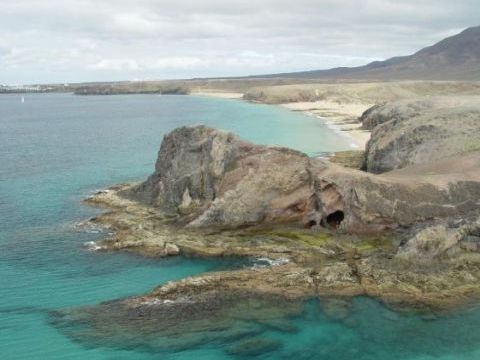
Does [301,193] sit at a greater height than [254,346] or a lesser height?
greater

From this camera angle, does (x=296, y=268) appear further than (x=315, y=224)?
No

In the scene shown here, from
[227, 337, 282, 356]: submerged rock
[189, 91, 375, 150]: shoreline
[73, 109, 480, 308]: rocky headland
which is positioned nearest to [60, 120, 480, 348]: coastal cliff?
[73, 109, 480, 308]: rocky headland

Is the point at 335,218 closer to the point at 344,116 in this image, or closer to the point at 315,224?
the point at 315,224

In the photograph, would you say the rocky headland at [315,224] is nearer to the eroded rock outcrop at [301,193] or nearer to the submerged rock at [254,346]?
the eroded rock outcrop at [301,193]

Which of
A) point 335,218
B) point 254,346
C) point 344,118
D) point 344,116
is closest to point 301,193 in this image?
point 335,218

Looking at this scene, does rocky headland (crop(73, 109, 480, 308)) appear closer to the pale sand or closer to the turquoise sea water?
the turquoise sea water

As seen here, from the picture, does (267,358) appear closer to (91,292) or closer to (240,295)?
(240,295)

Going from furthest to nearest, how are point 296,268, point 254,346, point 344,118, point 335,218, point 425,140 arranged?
point 344,118 → point 425,140 → point 335,218 → point 296,268 → point 254,346
